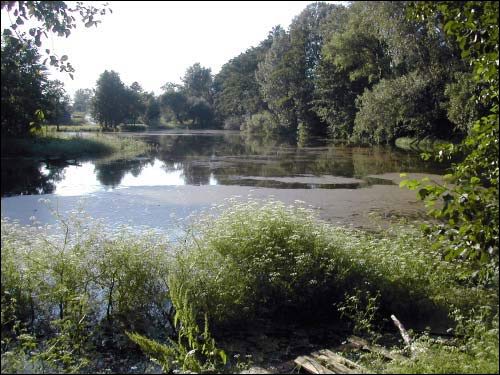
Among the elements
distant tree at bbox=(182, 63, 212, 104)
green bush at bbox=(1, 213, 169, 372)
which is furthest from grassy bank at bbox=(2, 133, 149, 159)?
distant tree at bbox=(182, 63, 212, 104)

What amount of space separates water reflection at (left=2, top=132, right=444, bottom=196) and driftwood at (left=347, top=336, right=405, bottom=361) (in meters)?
12.1

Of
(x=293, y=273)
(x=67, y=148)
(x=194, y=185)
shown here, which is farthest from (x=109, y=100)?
(x=293, y=273)

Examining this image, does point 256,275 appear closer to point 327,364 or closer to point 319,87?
point 327,364

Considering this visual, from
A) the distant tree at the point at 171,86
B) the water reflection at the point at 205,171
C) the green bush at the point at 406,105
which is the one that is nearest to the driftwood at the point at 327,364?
the water reflection at the point at 205,171

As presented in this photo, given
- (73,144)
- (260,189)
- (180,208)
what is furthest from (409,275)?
(73,144)

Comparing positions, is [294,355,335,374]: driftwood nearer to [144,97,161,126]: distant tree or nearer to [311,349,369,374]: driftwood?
[311,349,369,374]: driftwood

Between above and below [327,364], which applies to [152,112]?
above

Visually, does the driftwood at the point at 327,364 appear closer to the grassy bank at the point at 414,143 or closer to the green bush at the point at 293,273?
the green bush at the point at 293,273

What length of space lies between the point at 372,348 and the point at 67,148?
2651cm

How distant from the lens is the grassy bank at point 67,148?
2398 centimetres

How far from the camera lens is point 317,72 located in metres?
50.7

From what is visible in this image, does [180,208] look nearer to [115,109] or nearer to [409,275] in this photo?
[409,275]

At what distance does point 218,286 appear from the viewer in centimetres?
632

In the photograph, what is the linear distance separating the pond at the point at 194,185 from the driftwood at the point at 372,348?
4.35 m
